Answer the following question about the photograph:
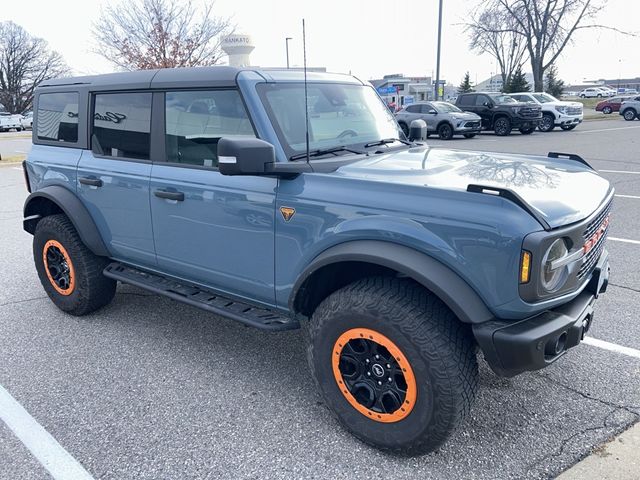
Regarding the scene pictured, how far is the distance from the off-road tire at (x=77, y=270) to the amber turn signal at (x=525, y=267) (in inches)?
127

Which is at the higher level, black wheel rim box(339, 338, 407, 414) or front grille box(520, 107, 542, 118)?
front grille box(520, 107, 542, 118)

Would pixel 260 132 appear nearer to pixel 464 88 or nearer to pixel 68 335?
pixel 68 335

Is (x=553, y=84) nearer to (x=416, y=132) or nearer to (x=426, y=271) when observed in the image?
(x=416, y=132)

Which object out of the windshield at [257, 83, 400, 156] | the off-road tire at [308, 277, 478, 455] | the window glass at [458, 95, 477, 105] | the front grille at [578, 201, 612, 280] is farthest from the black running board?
the window glass at [458, 95, 477, 105]

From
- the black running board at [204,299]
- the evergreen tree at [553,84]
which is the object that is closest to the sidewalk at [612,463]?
the black running board at [204,299]

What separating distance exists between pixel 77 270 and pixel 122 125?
119cm

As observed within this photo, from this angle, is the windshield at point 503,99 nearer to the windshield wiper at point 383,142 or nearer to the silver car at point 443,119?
the silver car at point 443,119

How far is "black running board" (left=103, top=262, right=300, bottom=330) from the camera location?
9.91 ft

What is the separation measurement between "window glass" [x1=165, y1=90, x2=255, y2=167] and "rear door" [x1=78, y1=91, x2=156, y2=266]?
24 centimetres

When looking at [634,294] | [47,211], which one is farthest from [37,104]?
[634,294]

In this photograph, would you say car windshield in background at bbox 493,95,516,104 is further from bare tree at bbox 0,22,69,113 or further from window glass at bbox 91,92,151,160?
bare tree at bbox 0,22,69,113

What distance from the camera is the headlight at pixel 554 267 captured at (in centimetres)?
224

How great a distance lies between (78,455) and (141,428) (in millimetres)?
327

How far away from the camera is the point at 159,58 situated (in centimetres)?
2705
